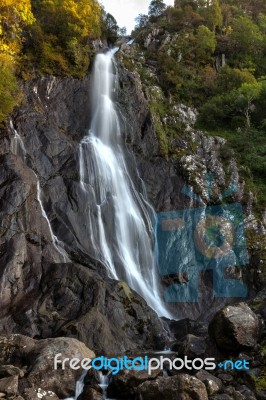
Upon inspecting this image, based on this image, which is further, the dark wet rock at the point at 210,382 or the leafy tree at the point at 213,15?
the leafy tree at the point at 213,15

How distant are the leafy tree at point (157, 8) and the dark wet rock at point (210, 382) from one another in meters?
42.6

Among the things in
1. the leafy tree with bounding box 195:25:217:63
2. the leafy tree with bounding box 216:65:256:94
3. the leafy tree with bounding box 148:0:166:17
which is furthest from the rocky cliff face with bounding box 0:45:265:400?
the leafy tree with bounding box 148:0:166:17

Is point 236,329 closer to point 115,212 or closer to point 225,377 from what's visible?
point 225,377

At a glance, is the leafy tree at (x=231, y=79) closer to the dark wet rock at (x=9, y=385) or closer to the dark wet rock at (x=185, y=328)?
the dark wet rock at (x=185, y=328)

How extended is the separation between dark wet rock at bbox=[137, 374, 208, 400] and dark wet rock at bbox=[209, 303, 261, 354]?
91.0 inches

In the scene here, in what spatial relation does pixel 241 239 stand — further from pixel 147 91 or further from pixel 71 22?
pixel 71 22

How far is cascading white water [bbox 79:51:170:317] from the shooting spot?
53.6 feet

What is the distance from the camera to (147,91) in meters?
25.7

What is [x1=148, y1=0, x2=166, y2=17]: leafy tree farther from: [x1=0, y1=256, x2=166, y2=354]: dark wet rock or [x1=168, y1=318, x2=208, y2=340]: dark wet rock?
[x1=0, y1=256, x2=166, y2=354]: dark wet rock

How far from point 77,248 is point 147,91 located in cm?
1390

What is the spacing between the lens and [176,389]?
25.2 feet

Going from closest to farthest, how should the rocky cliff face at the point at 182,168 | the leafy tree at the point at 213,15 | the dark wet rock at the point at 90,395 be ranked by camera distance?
the dark wet rock at the point at 90,395 < the rocky cliff face at the point at 182,168 < the leafy tree at the point at 213,15

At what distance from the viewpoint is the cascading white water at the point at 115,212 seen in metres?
16.3

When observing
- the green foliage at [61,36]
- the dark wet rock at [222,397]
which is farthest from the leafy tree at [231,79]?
the dark wet rock at [222,397]
